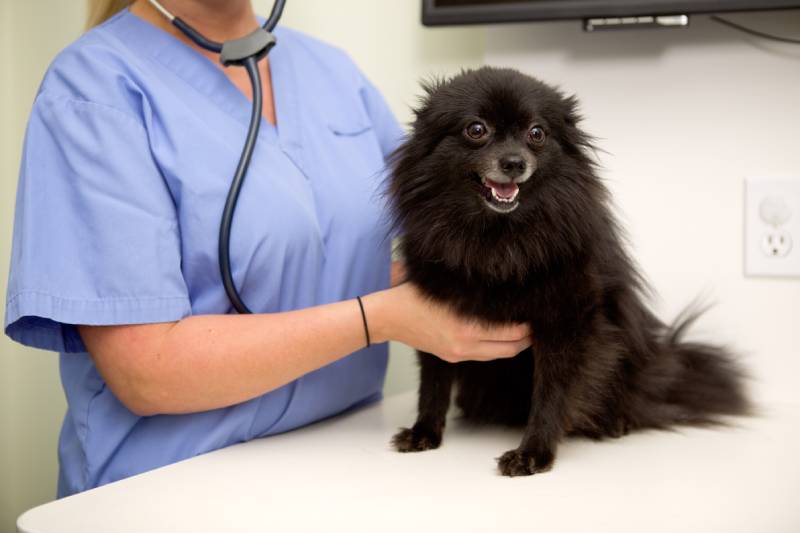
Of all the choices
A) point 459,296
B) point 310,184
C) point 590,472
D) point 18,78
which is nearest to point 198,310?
point 310,184

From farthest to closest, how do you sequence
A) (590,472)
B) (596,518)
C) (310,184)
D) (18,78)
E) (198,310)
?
(18,78)
(310,184)
(198,310)
(590,472)
(596,518)

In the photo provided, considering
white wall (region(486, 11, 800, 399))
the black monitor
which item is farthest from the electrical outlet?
the black monitor

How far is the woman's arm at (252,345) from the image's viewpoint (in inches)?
41.2

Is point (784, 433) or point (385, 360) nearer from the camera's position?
point (784, 433)

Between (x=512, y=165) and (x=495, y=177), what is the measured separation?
1.4 inches

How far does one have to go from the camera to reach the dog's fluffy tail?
123cm

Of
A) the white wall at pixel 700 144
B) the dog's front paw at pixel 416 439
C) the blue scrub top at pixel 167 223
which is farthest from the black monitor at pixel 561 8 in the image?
the dog's front paw at pixel 416 439

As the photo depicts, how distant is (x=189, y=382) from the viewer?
3.47 feet

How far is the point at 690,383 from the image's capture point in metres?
1.32

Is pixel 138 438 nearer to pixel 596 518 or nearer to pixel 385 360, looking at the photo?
pixel 385 360

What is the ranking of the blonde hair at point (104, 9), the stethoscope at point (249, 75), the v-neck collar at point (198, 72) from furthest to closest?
the blonde hair at point (104, 9), the v-neck collar at point (198, 72), the stethoscope at point (249, 75)

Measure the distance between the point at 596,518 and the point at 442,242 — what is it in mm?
422

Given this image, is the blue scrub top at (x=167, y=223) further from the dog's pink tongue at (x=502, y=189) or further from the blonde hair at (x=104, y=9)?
the dog's pink tongue at (x=502, y=189)

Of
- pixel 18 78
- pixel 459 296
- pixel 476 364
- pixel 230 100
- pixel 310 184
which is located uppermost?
pixel 18 78
